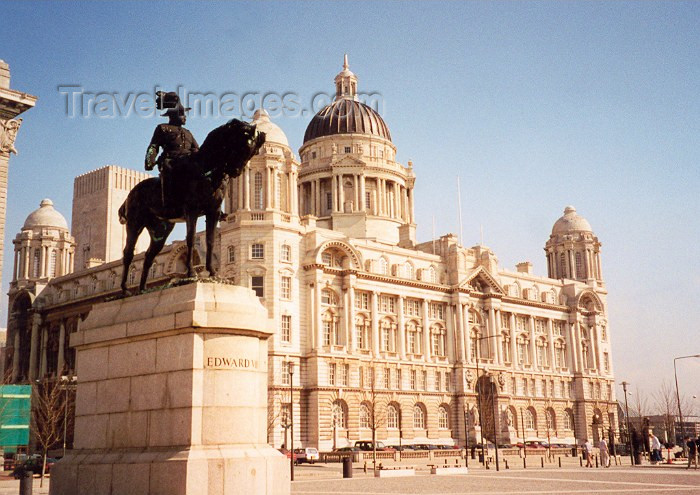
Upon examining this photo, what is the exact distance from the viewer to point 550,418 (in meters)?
107

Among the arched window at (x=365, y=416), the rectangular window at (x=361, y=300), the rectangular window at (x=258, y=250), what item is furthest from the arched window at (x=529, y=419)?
the rectangular window at (x=258, y=250)

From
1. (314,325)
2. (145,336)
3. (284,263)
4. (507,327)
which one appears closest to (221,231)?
(284,263)

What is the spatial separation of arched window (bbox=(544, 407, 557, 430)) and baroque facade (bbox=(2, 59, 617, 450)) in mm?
268

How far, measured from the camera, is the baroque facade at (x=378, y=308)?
8069 cm

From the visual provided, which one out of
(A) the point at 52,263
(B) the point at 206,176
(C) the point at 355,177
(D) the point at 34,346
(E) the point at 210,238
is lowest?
(E) the point at 210,238

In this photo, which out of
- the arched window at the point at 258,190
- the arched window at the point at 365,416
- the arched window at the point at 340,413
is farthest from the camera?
the arched window at the point at 365,416

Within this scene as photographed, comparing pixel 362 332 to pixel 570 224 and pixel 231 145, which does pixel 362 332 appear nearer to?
pixel 570 224

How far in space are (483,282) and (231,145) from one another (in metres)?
84.3

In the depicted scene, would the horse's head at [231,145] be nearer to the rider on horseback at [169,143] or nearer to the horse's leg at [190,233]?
the rider on horseback at [169,143]

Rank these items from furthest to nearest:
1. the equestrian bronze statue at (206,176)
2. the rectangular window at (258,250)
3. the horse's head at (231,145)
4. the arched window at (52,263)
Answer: the arched window at (52,263) < the rectangular window at (258,250) < the equestrian bronze statue at (206,176) < the horse's head at (231,145)

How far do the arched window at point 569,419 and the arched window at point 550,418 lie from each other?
260cm

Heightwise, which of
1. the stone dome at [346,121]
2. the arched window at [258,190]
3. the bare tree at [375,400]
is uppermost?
the stone dome at [346,121]

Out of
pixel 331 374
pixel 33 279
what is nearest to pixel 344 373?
pixel 331 374

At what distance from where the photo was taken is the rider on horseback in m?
19.2
